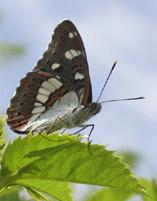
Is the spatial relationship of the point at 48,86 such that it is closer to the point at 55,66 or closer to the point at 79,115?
the point at 55,66

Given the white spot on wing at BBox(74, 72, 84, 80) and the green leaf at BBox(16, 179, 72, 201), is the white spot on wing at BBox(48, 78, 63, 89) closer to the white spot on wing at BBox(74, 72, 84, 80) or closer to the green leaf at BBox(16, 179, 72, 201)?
the white spot on wing at BBox(74, 72, 84, 80)

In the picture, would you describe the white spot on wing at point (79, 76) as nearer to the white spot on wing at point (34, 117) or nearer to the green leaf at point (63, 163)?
the white spot on wing at point (34, 117)

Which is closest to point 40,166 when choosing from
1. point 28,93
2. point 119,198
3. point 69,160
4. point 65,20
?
point 69,160

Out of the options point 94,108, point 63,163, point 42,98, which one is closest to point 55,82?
point 42,98

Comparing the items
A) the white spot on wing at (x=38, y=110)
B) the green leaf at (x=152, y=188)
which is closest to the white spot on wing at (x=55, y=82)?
the white spot on wing at (x=38, y=110)

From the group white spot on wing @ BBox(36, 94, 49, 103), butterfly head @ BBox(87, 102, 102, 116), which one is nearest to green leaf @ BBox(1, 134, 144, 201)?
butterfly head @ BBox(87, 102, 102, 116)
